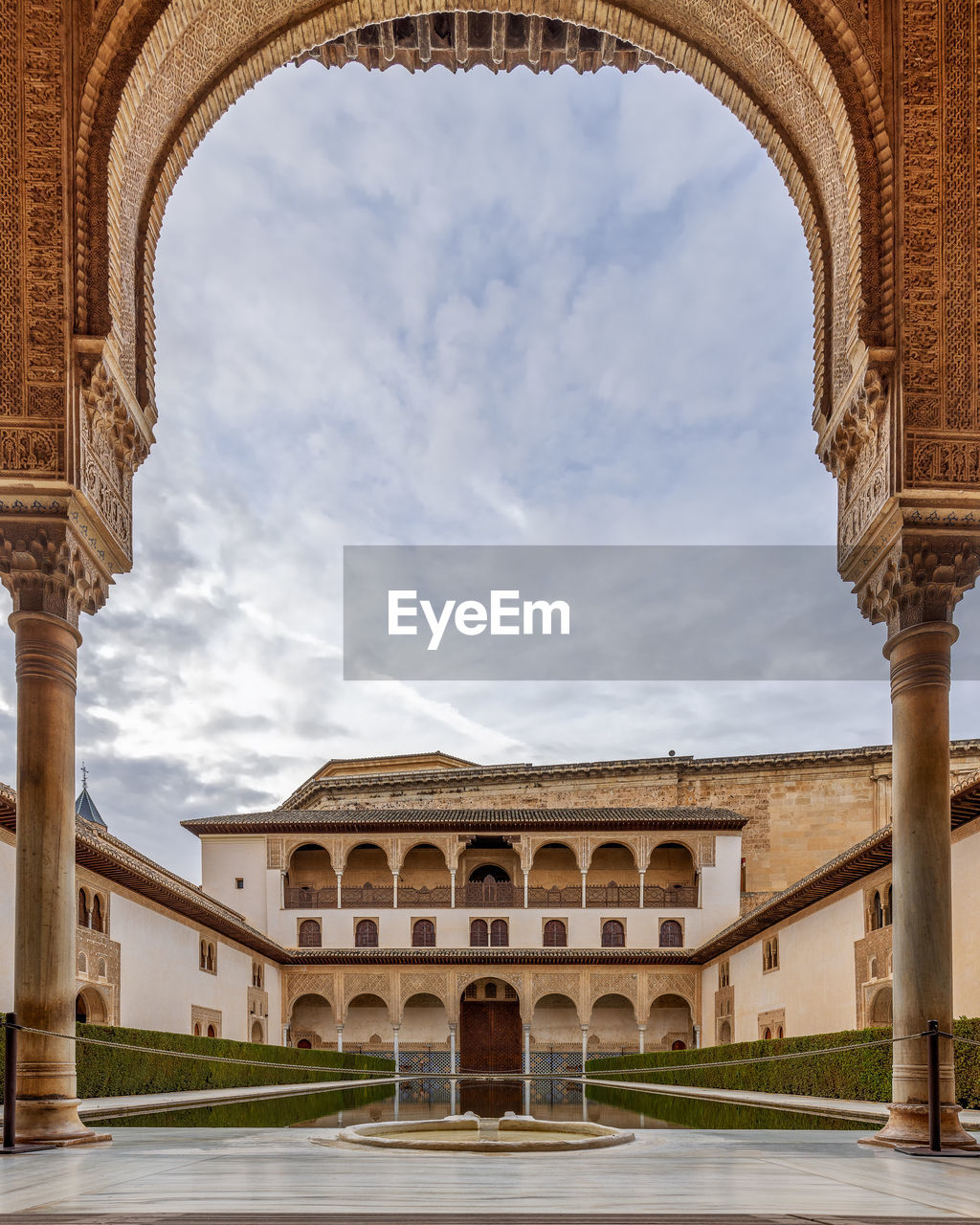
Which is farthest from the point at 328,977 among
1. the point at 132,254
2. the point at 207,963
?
the point at 132,254

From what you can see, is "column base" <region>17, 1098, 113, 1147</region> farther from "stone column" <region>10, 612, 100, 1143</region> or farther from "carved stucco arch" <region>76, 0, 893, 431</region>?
"carved stucco arch" <region>76, 0, 893, 431</region>

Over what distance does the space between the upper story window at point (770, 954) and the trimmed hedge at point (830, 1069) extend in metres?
2.04

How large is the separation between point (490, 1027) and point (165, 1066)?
55.1ft

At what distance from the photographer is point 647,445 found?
36156mm

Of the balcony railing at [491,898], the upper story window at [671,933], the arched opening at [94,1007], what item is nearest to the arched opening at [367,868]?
the balcony railing at [491,898]

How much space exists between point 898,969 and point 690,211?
25.0 metres

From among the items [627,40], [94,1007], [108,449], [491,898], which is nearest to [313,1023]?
Answer: [491,898]

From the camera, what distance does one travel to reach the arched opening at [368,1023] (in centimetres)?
3438

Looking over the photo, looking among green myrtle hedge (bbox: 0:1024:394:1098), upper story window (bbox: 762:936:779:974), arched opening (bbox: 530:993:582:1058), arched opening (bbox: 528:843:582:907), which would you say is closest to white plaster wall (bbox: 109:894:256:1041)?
green myrtle hedge (bbox: 0:1024:394:1098)

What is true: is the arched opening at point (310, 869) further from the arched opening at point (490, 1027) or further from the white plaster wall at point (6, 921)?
the white plaster wall at point (6, 921)

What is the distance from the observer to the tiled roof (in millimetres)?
33531

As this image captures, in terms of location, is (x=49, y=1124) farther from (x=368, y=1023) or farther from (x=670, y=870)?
(x=670, y=870)

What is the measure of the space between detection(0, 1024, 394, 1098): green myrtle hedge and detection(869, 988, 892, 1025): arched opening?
8.11m

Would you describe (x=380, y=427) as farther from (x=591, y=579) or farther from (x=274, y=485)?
(x=591, y=579)
